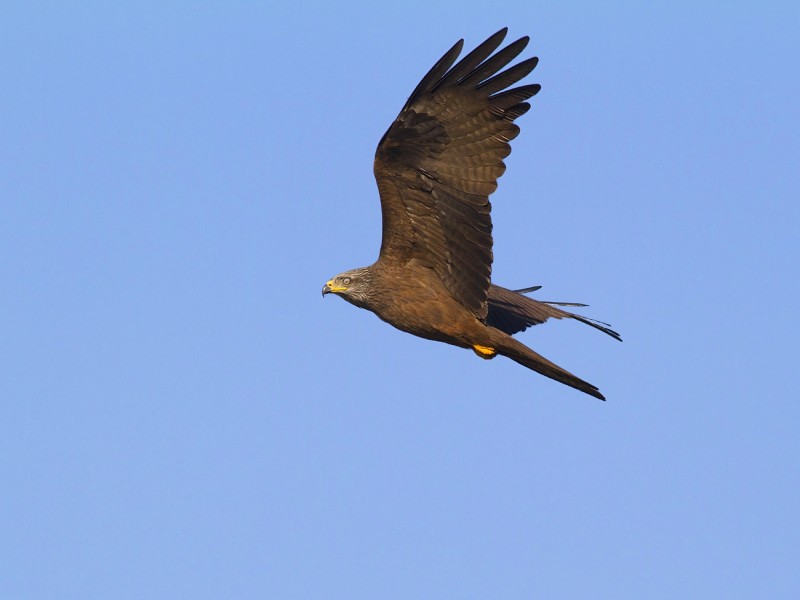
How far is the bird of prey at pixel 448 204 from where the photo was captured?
11383 millimetres

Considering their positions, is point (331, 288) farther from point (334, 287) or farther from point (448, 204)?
point (448, 204)

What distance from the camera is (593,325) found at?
13.6 m

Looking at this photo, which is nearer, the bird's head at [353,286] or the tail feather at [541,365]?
the tail feather at [541,365]

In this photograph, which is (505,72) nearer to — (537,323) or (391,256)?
(391,256)

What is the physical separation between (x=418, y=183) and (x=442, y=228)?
0.49 metres

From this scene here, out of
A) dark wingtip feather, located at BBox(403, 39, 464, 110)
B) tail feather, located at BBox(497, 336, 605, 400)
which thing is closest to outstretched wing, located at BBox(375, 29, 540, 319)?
dark wingtip feather, located at BBox(403, 39, 464, 110)

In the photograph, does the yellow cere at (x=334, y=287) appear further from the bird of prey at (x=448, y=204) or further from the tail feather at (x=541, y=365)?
the tail feather at (x=541, y=365)

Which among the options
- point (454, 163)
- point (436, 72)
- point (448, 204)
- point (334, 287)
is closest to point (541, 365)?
point (448, 204)

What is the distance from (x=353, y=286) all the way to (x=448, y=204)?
49.3 inches

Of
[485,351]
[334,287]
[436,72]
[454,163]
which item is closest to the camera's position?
[436,72]

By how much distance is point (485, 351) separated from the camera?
1237 centimetres

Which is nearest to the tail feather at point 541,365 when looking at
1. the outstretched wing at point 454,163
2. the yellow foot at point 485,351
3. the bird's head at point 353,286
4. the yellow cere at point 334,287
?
the yellow foot at point 485,351

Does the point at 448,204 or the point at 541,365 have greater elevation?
the point at 448,204

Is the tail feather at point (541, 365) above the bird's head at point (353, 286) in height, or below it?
below
